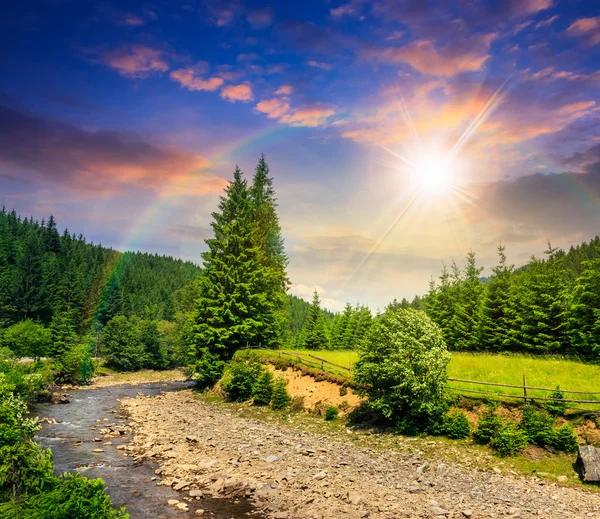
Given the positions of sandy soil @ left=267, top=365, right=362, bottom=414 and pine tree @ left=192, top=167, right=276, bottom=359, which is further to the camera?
pine tree @ left=192, top=167, right=276, bottom=359

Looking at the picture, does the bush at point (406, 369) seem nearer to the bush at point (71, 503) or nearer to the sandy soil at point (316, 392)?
the sandy soil at point (316, 392)

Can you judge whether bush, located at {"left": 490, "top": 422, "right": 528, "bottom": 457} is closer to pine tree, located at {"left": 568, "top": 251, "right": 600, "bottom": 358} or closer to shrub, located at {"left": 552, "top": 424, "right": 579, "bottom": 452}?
shrub, located at {"left": 552, "top": 424, "right": 579, "bottom": 452}

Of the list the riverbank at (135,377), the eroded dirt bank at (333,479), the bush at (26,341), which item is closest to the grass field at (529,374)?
the eroded dirt bank at (333,479)

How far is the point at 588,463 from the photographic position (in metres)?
16.6

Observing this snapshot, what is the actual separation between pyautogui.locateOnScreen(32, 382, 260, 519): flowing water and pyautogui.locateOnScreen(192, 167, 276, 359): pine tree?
13414mm

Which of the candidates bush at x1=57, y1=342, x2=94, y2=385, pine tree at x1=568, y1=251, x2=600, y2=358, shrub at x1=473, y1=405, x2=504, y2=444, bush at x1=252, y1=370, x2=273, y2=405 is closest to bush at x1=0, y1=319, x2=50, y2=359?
bush at x1=57, y1=342, x2=94, y2=385

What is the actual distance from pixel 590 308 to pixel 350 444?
96.6 feet

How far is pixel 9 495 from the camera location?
8.99 meters

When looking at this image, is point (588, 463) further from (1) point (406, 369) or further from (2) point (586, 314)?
(2) point (586, 314)

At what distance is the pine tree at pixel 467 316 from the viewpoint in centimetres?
4934

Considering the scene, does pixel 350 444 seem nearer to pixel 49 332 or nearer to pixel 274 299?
pixel 274 299

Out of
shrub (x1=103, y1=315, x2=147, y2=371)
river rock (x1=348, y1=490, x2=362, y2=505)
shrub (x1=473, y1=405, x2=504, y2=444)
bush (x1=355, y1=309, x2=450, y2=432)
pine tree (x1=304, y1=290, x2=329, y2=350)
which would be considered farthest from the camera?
shrub (x1=103, y1=315, x2=147, y2=371)

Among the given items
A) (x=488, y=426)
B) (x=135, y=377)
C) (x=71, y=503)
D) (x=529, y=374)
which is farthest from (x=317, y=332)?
(x=71, y=503)

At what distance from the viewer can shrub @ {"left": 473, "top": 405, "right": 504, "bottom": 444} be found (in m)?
20.4
